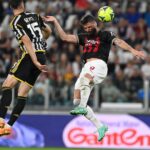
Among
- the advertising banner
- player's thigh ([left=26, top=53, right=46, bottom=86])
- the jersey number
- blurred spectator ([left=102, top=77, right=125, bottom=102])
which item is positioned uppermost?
the jersey number

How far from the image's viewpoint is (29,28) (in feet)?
46.4

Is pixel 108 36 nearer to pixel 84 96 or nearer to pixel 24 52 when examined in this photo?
pixel 84 96

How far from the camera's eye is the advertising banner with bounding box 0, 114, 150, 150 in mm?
19031

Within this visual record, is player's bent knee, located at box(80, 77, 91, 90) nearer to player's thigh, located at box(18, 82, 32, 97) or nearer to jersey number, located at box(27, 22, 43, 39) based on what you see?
player's thigh, located at box(18, 82, 32, 97)

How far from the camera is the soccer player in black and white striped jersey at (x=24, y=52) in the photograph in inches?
555

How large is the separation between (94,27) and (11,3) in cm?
160

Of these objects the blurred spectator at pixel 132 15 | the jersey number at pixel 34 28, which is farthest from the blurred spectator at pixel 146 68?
the jersey number at pixel 34 28

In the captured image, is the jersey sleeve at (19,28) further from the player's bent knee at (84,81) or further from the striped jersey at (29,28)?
the player's bent knee at (84,81)

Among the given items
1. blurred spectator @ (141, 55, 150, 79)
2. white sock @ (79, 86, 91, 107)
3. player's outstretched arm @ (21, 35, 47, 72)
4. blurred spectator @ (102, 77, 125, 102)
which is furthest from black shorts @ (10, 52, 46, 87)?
blurred spectator @ (141, 55, 150, 79)

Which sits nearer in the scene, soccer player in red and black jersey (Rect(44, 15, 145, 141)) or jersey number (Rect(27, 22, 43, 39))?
jersey number (Rect(27, 22, 43, 39))

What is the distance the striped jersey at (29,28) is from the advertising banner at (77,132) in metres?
5.16

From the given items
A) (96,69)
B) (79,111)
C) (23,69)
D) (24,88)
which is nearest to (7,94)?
(24,88)

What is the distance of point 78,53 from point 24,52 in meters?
6.96

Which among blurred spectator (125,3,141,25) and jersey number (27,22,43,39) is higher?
blurred spectator (125,3,141,25)
